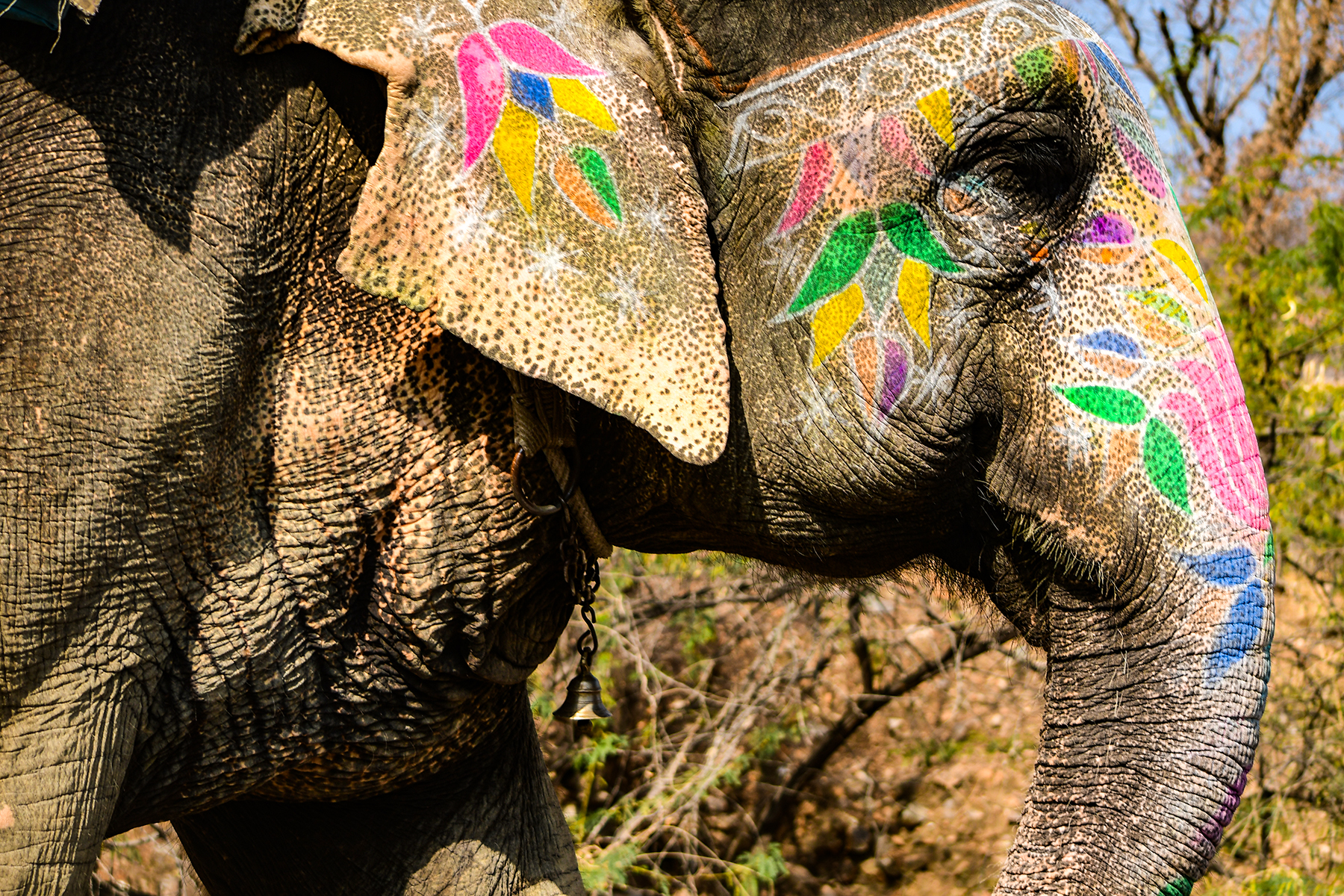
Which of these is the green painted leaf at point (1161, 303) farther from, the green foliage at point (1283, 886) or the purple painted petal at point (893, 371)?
the green foliage at point (1283, 886)

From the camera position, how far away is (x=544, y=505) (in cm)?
171

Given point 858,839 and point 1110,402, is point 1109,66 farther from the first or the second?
point 858,839

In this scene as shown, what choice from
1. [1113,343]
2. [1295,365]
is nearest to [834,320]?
[1113,343]

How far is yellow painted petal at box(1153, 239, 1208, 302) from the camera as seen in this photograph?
1.69 m

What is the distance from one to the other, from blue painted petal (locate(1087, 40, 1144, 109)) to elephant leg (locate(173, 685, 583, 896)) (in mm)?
1210

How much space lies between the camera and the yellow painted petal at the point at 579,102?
1558 millimetres

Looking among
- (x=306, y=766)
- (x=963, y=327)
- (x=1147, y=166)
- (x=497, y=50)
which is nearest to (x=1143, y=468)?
(x=963, y=327)

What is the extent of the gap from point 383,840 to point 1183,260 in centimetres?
139

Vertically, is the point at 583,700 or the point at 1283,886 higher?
the point at 583,700

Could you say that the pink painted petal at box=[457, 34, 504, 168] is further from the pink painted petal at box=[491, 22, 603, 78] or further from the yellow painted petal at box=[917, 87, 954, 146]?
the yellow painted petal at box=[917, 87, 954, 146]

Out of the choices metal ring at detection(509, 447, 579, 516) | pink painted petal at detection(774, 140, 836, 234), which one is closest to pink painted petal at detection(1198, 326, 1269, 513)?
pink painted petal at detection(774, 140, 836, 234)

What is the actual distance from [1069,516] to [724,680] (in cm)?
320

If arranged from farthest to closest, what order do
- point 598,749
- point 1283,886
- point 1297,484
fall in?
point 1297,484 < point 598,749 < point 1283,886

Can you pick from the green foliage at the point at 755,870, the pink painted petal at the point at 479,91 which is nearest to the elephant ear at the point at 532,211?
the pink painted petal at the point at 479,91
